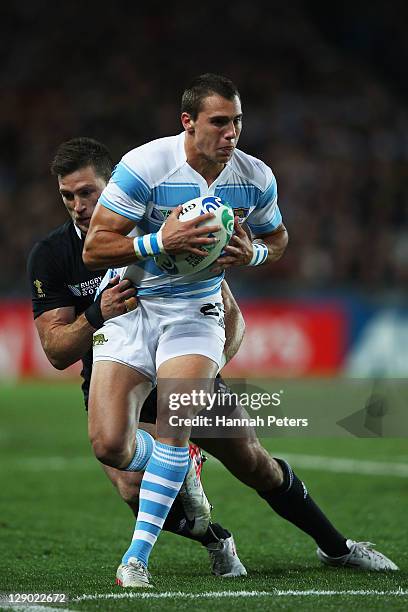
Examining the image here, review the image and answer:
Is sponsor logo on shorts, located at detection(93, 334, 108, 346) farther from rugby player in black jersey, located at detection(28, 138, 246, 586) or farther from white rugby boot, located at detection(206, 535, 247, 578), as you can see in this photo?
white rugby boot, located at detection(206, 535, 247, 578)

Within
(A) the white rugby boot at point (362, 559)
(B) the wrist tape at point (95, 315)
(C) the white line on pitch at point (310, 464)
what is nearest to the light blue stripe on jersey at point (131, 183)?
(B) the wrist tape at point (95, 315)

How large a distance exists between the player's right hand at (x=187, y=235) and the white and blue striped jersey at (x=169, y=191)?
23cm

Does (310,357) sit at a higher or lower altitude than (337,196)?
lower

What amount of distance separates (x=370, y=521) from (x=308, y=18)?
60.8 ft

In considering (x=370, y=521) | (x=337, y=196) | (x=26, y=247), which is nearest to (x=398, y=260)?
(x=337, y=196)

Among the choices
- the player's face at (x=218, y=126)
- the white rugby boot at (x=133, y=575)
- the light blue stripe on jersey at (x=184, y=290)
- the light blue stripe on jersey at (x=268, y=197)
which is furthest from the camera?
the light blue stripe on jersey at (x=268, y=197)

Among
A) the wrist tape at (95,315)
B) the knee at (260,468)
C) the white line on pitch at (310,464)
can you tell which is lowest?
the white line on pitch at (310,464)

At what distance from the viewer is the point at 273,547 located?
6.54m

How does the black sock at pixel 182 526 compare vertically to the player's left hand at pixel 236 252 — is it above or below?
below

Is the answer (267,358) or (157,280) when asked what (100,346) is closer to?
(157,280)

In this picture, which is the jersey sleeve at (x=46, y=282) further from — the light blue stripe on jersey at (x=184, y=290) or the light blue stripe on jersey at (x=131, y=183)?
the light blue stripe on jersey at (x=131, y=183)

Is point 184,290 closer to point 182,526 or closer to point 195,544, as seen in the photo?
point 182,526

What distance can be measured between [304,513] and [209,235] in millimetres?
1560

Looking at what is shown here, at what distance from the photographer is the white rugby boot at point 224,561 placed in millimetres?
5504
